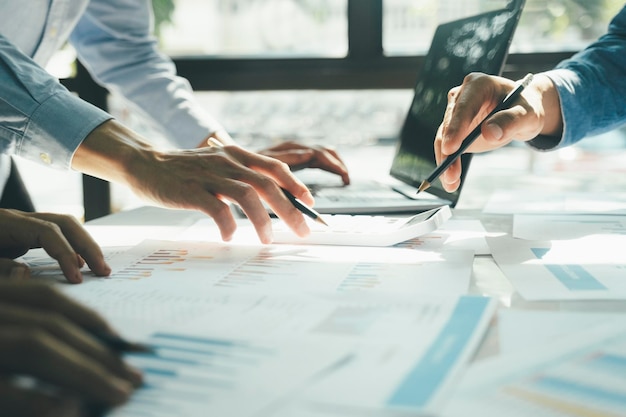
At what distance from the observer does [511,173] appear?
1.57 metres

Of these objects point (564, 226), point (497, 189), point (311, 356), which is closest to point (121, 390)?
point (311, 356)

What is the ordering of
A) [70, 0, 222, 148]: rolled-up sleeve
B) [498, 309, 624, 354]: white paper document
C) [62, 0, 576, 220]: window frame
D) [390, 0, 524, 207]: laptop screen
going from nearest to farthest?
[498, 309, 624, 354]: white paper document, [390, 0, 524, 207]: laptop screen, [70, 0, 222, 148]: rolled-up sleeve, [62, 0, 576, 220]: window frame

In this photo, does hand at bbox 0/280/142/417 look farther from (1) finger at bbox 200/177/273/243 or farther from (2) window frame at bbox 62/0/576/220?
(2) window frame at bbox 62/0/576/220

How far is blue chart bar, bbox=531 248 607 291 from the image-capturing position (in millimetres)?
614

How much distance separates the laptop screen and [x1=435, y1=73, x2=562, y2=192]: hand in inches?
2.4

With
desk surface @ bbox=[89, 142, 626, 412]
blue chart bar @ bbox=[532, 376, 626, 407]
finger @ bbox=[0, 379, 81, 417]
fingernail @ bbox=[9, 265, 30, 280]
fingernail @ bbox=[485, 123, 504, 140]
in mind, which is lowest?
desk surface @ bbox=[89, 142, 626, 412]

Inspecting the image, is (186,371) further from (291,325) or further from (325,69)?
(325,69)

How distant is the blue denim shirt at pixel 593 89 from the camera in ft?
3.42

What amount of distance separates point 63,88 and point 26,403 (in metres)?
0.64

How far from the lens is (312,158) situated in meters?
1.26

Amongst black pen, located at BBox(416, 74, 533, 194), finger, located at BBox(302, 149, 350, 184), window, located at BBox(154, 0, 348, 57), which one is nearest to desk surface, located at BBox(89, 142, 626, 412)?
black pen, located at BBox(416, 74, 533, 194)

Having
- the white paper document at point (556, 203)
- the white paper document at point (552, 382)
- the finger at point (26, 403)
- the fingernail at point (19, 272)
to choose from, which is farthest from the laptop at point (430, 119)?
the finger at point (26, 403)

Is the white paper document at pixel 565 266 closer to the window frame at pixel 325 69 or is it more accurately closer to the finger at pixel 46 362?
the finger at pixel 46 362

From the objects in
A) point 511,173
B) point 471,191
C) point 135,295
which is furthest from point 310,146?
point 135,295
